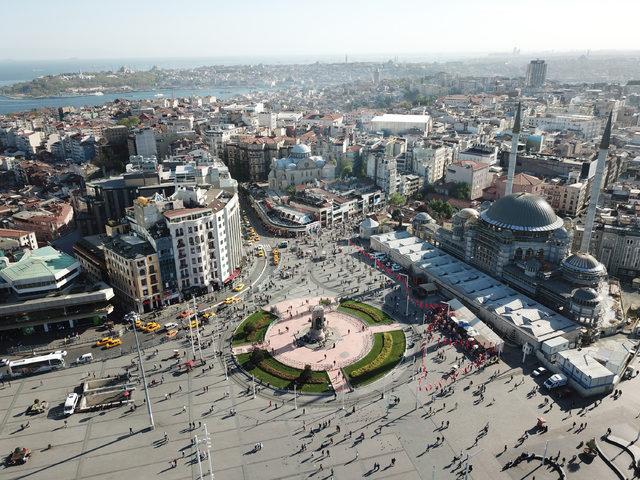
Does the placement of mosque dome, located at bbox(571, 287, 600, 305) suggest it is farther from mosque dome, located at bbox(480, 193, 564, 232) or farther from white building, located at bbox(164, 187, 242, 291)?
white building, located at bbox(164, 187, 242, 291)

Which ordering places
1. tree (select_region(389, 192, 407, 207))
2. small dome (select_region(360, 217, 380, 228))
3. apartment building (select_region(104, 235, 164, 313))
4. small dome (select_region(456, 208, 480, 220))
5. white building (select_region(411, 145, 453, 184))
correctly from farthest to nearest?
1. white building (select_region(411, 145, 453, 184))
2. tree (select_region(389, 192, 407, 207))
3. small dome (select_region(360, 217, 380, 228))
4. small dome (select_region(456, 208, 480, 220))
5. apartment building (select_region(104, 235, 164, 313))

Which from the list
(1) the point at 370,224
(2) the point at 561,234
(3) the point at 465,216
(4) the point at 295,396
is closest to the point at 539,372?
(2) the point at 561,234

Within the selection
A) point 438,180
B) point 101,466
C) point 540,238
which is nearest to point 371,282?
point 540,238

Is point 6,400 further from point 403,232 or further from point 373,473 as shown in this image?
point 403,232

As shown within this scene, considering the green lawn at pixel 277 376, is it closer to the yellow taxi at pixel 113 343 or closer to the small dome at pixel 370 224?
the yellow taxi at pixel 113 343

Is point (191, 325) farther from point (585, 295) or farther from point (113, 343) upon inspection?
point (585, 295)

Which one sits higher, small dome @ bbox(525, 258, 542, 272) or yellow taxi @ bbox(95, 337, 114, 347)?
small dome @ bbox(525, 258, 542, 272)

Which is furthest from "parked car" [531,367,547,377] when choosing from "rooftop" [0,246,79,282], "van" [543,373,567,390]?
"rooftop" [0,246,79,282]

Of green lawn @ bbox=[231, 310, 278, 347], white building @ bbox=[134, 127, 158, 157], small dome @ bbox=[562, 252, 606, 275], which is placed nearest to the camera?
green lawn @ bbox=[231, 310, 278, 347]
